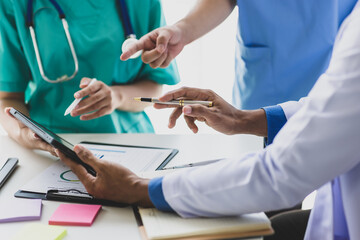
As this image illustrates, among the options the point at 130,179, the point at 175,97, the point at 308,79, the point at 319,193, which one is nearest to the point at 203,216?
the point at 130,179

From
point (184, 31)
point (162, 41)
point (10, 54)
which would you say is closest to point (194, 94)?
point (162, 41)

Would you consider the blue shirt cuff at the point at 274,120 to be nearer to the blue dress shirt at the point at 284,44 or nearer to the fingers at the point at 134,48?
the blue dress shirt at the point at 284,44

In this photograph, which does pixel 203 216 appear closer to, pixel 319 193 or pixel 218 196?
pixel 218 196

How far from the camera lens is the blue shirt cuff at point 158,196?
711 mm

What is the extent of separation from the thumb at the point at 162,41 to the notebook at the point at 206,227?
52cm

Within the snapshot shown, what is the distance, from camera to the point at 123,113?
4.53 ft

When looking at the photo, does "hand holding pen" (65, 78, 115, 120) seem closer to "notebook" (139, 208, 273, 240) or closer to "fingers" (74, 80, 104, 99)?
"fingers" (74, 80, 104, 99)

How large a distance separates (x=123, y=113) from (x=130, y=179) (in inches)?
25.6

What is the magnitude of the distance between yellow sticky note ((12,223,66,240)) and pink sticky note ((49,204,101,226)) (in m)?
0.03

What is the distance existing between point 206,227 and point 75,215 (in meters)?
0.24

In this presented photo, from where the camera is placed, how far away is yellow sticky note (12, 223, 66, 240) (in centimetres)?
66

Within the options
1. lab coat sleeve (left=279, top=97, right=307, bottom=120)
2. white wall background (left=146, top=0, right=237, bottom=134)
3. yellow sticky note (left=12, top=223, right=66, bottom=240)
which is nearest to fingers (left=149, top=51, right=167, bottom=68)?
lab coat sleeve (left=279, top=97, right=307, bottom=120)

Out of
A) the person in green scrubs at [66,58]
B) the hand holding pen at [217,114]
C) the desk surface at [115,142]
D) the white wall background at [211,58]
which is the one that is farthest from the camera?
the white wall background at [211,58]

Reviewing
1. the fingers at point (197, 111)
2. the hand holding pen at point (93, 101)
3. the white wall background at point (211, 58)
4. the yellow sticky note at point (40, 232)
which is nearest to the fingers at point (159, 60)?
the hand holding pen at point (93, 101)
